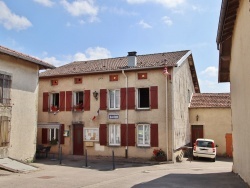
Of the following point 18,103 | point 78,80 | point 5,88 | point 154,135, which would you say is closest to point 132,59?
point 78,80

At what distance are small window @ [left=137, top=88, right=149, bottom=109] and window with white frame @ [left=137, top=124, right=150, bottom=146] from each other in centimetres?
136

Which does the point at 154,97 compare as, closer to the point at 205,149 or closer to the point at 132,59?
the point at 132,59

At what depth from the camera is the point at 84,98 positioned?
22156 millimetres

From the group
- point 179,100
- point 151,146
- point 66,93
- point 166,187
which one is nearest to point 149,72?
point 179,100

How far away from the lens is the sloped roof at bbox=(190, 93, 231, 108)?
24.8 metres

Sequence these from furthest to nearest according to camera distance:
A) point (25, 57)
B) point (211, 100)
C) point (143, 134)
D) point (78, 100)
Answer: point (211, 100)
point (78, 100)
point (143, 134)
point (25, 57)

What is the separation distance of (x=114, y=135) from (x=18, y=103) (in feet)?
24.0

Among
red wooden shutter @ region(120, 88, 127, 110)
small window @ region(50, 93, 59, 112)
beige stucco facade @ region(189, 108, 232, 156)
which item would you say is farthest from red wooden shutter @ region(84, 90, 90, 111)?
beige stucco facade @ region(189, 108, 232, 156)

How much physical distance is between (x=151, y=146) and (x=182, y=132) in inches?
149

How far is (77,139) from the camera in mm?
22125

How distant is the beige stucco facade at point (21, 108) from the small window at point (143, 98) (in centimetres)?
696

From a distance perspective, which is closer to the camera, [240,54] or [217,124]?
[240,54]

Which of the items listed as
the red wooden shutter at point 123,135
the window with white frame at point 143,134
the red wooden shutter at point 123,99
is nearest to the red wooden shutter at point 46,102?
the red wooden shutter at point 123,99

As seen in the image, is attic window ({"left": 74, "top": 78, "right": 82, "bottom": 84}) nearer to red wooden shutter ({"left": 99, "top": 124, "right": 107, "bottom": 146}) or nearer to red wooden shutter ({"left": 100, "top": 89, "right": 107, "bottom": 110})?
red wooden shutter ({"left": 100, "top": 89, "right": 107, "bottom": 110})
